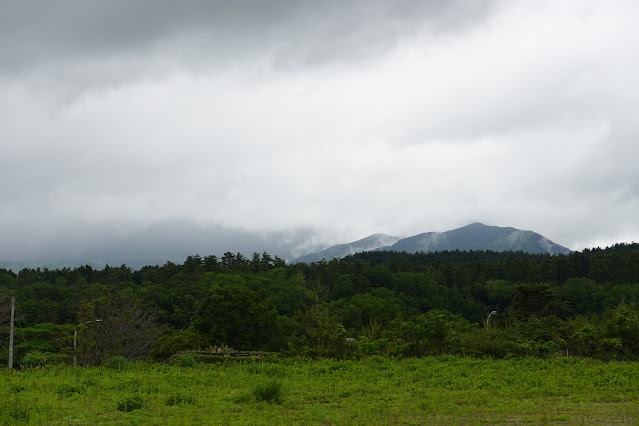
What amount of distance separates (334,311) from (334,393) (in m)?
51.8

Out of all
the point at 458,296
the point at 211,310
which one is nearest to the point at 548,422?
the point at 211,310

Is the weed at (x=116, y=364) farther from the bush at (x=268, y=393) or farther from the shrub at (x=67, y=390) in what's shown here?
the bush at (x=268, y=393)

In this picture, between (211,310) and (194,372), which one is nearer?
(194,372)

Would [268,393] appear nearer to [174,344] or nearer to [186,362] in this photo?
[186,362]

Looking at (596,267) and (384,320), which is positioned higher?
A: (596,267)

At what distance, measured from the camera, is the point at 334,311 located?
64.3 m

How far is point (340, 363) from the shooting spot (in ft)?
57.2

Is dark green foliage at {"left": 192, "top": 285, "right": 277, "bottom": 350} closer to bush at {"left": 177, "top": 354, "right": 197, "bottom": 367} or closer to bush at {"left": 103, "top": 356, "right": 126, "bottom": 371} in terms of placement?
bush at {"left": 177, "top": 354, "right": 197, "bottom": 367}

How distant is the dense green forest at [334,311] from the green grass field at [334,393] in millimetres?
2825

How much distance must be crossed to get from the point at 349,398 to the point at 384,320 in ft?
190

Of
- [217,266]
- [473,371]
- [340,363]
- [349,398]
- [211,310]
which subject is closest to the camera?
[349,398]

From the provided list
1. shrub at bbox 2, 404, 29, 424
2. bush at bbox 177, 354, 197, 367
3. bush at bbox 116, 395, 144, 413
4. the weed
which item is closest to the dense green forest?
bush at bbox 177, 354, 197, 367

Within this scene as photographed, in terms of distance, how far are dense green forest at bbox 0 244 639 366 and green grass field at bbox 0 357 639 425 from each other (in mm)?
2825

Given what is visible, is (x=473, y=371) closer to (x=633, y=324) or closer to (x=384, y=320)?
(x=633, y=324)
